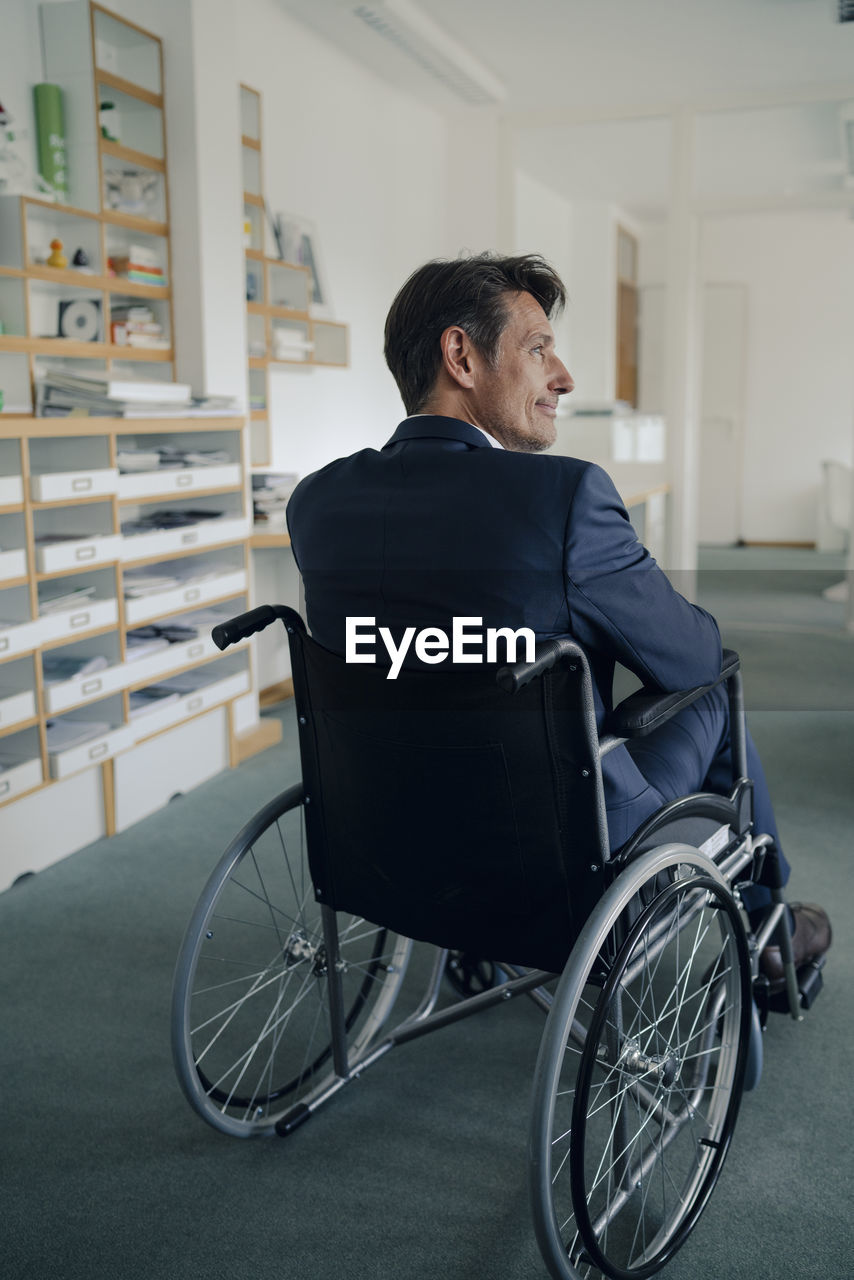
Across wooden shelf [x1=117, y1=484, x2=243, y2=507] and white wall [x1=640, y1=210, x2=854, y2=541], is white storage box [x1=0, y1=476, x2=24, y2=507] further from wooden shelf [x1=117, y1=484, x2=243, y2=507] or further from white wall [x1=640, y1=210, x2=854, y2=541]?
white wall [x1=640, y1=210, x2=854, y2=541]

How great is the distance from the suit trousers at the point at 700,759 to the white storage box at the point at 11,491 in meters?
1.58

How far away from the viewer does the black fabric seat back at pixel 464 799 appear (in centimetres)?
129

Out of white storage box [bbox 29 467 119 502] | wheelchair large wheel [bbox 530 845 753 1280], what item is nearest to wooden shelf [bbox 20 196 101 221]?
white storage box [bbox 29 467 119 502]

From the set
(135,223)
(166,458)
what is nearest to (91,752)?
(166,458)

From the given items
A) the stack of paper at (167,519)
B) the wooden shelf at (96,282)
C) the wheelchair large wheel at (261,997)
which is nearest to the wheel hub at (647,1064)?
the wheelchair large wheel at (261,997)

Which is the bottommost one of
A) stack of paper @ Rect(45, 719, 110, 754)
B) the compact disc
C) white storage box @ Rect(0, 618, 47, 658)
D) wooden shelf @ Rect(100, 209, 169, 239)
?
stack of paper @ Rect(45, 719, 110, 754)

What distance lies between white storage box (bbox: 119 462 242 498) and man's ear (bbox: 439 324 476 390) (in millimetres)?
1696

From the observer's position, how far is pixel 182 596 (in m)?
3.25

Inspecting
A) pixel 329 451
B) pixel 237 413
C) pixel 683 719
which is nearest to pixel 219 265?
pixel 237 413

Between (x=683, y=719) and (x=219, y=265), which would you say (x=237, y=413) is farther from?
(x=683, y=719)

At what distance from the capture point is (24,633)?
2.61m

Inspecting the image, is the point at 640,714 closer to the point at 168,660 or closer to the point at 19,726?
the point at 19,726

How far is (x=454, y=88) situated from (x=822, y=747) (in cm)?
372

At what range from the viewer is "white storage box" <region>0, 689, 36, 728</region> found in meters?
2.56
